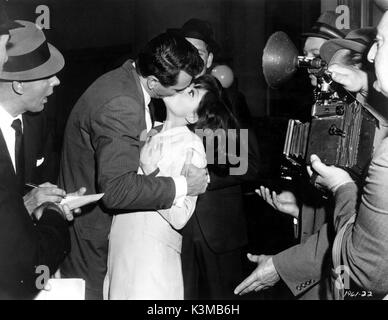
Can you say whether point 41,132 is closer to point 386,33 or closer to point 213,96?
point 213,96

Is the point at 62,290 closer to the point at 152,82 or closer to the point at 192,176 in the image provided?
the point at 192,176

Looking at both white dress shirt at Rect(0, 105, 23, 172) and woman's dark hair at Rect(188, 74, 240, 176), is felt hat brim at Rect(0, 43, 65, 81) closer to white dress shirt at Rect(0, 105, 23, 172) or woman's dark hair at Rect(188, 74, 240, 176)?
white dress shirt at Rect(0, 105, 23, 172)

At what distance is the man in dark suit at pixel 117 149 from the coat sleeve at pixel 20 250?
1.09 feet

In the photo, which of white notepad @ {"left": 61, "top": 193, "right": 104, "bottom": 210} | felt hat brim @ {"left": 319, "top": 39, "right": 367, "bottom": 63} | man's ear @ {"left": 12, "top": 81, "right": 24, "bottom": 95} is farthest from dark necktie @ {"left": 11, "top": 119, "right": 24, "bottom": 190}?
felt hat brim @ {"left": 319, "top": 39, "right": 367, "bottom": 63}

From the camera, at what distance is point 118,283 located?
1831 mm

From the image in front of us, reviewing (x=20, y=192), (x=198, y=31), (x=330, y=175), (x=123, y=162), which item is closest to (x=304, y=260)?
(x=330, y=175)

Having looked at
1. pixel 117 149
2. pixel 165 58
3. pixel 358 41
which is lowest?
pixel 117 149

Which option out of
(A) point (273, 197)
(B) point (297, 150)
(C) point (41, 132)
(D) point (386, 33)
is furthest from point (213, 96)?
(D) point (386, 33)

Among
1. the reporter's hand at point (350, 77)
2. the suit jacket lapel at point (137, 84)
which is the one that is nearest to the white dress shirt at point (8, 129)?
the suit jacket lapel at point (137, 84)

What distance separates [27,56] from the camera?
1.96 metres

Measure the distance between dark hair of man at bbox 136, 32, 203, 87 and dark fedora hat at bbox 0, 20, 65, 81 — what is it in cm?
41

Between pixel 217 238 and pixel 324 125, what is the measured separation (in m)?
1.05

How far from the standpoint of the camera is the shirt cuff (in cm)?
186

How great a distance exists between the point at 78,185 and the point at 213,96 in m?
0.77
